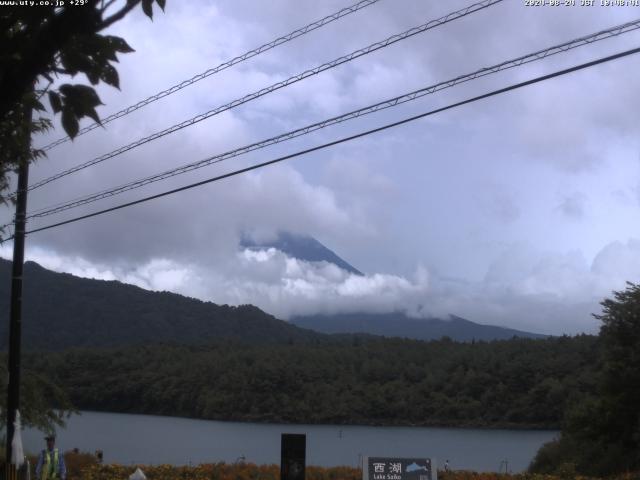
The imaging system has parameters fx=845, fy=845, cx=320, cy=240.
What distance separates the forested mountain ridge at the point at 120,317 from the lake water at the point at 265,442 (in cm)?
1845

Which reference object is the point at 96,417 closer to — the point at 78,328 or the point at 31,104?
the point at 78,328

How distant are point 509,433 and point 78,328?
50902 mm

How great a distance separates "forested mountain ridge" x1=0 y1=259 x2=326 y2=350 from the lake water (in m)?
18.4

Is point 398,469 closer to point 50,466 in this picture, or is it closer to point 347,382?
point 50,466

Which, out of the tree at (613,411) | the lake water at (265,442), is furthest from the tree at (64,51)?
the lake water at (265,442)

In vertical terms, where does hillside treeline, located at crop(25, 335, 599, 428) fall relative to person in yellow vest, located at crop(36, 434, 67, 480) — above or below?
above

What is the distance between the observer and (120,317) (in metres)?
94.8

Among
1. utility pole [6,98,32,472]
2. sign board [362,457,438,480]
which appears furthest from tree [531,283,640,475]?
utility pole [6,98,32,472]

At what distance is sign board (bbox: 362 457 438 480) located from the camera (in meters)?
13.8

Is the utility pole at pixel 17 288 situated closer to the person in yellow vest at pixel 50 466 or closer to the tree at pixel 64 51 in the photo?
the person in yellow vest at pixel 50 466

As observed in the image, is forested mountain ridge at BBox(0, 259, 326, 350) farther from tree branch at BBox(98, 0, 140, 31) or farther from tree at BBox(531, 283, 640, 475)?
tree branch at BBox(98, 0, 140, 31)

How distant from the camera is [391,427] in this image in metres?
52.2

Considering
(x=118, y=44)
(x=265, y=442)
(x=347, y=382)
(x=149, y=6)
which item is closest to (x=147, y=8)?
(x=149, y=6)

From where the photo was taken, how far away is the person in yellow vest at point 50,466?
14.8 metres
